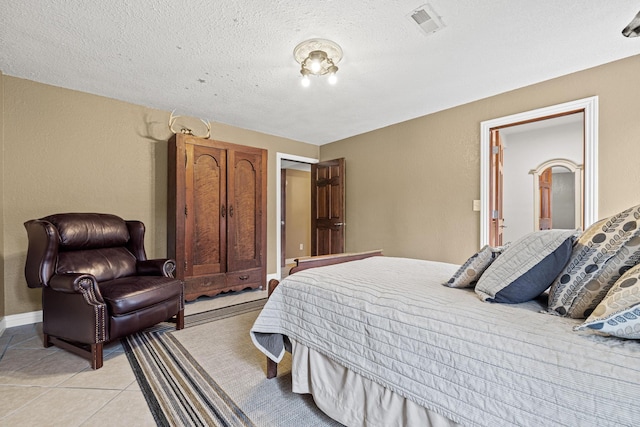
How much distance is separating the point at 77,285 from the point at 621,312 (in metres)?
2.82

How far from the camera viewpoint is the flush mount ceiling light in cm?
220

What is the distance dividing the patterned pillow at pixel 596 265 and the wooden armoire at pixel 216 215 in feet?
11.1

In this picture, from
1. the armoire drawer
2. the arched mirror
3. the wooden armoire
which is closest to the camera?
the wooden armoire

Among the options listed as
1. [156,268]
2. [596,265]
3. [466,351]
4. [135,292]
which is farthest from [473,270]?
[156,268]

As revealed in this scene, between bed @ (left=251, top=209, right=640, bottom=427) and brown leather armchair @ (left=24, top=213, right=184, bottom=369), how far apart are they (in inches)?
46.0

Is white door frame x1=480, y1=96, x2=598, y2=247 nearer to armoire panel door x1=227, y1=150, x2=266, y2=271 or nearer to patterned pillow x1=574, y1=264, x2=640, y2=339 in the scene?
patterned pillow x1=574, y1=264, x2=640, y2=339

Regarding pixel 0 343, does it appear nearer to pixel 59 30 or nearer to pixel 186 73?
pixel 59 30

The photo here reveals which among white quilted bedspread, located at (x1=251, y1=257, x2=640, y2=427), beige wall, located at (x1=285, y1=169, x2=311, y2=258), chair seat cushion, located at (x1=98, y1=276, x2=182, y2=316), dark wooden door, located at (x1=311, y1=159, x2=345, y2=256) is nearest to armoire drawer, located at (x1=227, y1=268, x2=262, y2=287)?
chair seat cushion, located at (x1=98, y1=276, x2=182, y2=316)

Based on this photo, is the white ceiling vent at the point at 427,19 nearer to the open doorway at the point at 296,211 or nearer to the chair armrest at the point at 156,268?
the chair armrest at the point at 156,268

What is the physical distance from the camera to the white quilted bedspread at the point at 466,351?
0.76m

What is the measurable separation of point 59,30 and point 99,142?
4.68ft

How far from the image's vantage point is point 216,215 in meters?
3.66

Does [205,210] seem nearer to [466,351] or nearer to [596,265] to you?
[466,351]

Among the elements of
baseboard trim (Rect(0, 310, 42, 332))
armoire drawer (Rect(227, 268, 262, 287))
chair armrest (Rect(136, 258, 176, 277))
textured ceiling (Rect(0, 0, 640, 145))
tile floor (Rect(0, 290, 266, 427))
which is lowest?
tile floor (Rect(0, 290, 266, 427))
